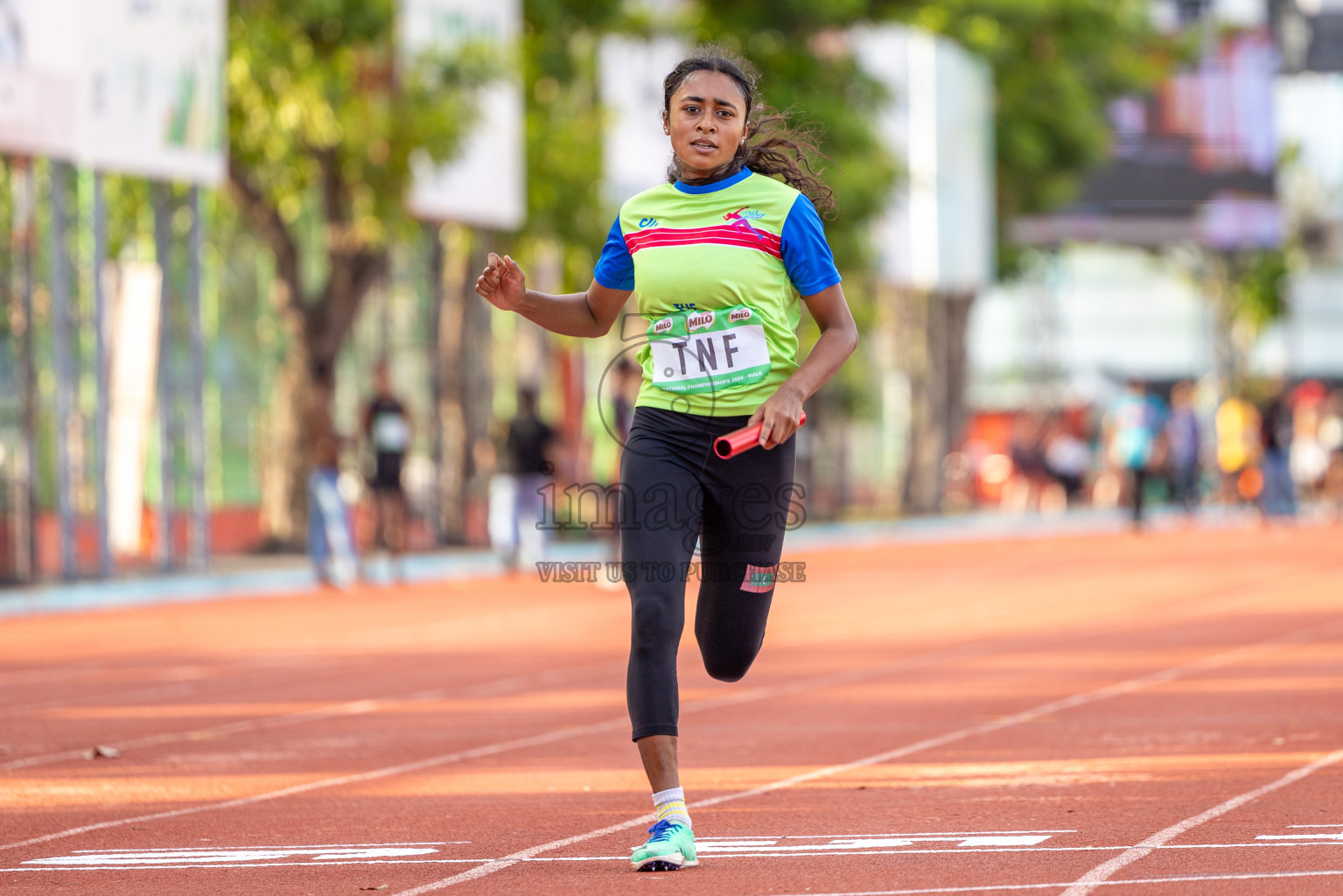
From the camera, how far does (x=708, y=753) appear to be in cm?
884

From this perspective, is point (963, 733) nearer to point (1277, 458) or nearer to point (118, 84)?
point (118, 84)

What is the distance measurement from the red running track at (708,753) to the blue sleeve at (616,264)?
1.58 metres

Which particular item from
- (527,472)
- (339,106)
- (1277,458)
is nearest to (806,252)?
(527,472)

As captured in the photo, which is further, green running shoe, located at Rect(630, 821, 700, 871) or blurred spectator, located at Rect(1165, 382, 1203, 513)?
blurred spectator, located at Rect(1165, 382, 1203, 513)

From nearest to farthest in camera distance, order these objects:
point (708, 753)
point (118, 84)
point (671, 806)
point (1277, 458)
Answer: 1. point (671, 806)
2. point (708, 753)
3. point (118, 84)
4. point (1277, 458)

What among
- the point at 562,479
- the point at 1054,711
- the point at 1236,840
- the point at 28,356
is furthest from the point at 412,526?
the point at 1236,840

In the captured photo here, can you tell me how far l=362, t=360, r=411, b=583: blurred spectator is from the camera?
73.3ft

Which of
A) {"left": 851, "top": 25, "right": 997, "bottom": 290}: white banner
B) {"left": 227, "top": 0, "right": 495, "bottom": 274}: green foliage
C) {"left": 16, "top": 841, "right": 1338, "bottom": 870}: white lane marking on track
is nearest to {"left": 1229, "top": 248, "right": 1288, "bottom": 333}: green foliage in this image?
{"left": 851, "top": 25, "right": 997, "bottom": 290}: white banner

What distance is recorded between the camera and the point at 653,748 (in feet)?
19.4

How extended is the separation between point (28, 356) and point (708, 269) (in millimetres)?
15360

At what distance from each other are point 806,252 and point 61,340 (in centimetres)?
1581

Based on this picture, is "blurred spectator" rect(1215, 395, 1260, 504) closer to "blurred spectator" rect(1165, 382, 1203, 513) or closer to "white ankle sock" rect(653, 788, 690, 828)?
Answer: "blurred spectator" rect(1165, 382, 1203, 513)

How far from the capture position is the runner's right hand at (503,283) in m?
6.28

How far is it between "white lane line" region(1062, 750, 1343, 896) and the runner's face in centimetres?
208
